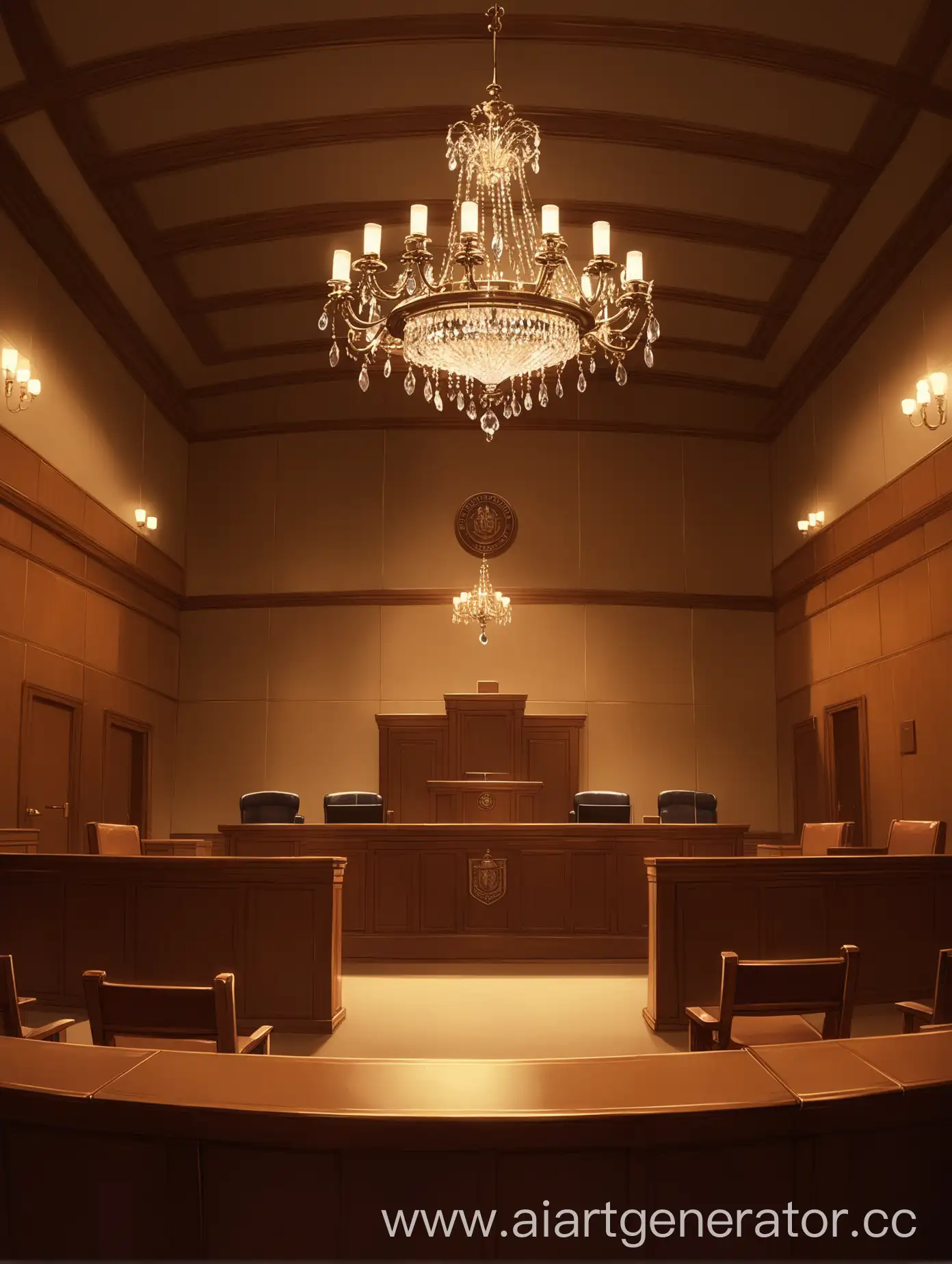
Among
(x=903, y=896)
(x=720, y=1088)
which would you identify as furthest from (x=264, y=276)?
(x=720, y=1088)

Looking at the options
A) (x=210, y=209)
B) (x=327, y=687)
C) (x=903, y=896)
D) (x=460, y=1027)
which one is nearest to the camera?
(x=460, y=1027)

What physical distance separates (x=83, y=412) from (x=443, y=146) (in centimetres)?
408

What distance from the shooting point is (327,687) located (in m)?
12.7

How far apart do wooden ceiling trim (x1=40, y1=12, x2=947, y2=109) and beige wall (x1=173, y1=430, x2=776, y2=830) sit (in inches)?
236

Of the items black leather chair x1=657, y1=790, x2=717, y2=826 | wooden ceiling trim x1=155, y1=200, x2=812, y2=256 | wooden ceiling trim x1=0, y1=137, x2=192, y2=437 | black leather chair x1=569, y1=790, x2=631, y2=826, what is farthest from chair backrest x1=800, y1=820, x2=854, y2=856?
wooden ceiling trim x1=0, y1=137, x2=192, y2=437

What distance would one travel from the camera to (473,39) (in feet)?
24.0

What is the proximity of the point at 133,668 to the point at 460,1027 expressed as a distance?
698 centimetres

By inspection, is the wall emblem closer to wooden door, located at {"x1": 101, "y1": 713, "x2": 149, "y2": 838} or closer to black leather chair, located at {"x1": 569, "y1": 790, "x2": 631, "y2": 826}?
black leather chair, located at {"x1": 569, "y1": 790, "x2": 631, "y2": 826}

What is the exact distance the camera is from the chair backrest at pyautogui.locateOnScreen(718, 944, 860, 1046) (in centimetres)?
287

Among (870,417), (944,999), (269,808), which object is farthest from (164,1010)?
(870,417)

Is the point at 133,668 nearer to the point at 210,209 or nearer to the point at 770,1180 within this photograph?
the point at 210,209

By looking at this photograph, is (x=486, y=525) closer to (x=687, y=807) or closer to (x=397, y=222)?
(x=397, y=222)

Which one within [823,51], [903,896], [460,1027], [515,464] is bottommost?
[460,1027]

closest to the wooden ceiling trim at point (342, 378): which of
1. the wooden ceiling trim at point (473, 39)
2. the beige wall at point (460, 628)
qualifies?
the beige wall at point (460, 628)
